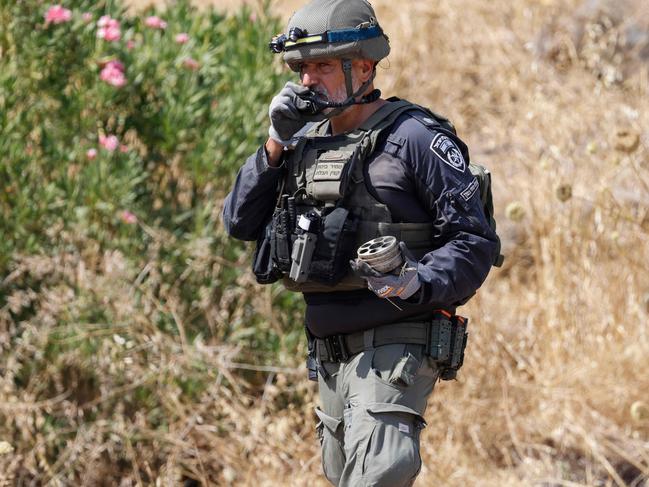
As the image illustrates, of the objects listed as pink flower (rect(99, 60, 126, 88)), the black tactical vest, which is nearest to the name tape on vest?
the black tactical vest

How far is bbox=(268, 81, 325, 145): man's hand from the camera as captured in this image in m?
3.11

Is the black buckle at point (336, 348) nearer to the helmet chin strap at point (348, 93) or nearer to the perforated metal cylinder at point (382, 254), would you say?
the perforated metal cylinder at point (382, 254)

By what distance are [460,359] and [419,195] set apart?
1.70 feet

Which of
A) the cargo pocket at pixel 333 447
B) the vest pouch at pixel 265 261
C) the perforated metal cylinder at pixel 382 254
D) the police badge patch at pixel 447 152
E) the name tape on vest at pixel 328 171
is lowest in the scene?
the cargo pocket at pixel 333 447

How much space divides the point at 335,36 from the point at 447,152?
18.3 inches

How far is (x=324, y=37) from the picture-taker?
10.4 ft

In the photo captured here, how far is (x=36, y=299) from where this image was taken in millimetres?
5008

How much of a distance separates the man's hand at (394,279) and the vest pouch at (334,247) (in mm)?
112

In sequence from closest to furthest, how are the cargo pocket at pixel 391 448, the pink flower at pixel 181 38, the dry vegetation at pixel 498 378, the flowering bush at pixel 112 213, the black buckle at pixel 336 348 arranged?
1. the cargo pocket at pixel 391 448
2. the black buckle at pixel 336 348
3. the dry vegetation at pixel 498 378
4. the flowering bush at pixel 112 213
5. the pink flower at pixel 181 38

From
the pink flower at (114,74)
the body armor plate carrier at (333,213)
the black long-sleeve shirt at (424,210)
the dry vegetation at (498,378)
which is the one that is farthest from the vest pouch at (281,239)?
the pink flower at (114,74)

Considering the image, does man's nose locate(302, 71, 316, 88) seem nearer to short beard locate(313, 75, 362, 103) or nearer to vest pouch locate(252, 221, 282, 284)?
short beard locate(313, 75, 362, 103)

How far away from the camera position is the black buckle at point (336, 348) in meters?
3.30

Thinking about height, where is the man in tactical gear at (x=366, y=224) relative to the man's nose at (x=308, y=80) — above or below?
below

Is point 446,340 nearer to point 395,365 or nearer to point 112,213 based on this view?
point 395,365
